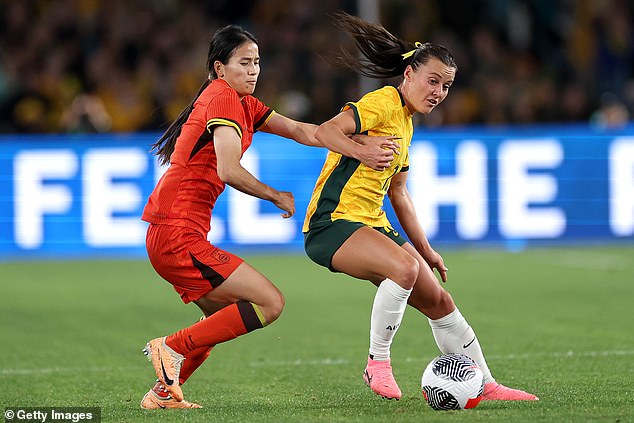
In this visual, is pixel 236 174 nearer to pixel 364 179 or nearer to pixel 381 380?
pixel 364 179

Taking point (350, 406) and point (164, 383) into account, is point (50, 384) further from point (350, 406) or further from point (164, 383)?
point (350, 406)

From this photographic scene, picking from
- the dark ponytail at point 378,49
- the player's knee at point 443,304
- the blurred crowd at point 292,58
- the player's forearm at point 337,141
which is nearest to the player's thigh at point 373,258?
the player's knee at point 443,304

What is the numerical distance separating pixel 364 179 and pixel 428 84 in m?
0.60

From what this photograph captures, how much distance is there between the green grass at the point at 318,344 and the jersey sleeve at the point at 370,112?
1430 mm

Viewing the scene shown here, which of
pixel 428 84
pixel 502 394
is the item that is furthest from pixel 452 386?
pixel 428 84

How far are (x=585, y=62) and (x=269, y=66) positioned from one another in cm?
516

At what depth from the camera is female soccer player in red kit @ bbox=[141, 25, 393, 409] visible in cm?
610

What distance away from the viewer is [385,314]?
6.29 metres

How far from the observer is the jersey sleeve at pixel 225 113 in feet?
19.6

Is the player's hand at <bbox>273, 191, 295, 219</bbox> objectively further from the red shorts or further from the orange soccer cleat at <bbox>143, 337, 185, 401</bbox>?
the orange soccer cleat at <bbox>143, 337, 185, 401</bbox>

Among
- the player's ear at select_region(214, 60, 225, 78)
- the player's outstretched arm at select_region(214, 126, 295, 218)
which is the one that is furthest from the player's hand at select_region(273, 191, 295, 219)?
the player's ear at select_region(214, 60, 225, 78)

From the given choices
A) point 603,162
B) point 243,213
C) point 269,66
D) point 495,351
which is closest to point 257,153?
point 243,213

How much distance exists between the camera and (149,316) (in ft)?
34.2

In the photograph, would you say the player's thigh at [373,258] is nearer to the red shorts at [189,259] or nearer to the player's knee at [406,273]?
the player's knee at [406,273]
